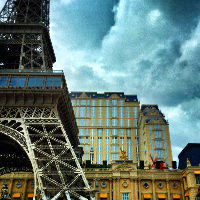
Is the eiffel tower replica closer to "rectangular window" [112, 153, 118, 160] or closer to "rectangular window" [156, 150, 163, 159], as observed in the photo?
"rectangular window" [156, 150, 163, 159]

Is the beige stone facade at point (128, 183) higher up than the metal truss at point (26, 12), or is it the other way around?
the metal truss at point (26, 12)

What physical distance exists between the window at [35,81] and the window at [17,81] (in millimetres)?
930

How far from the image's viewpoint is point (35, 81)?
3559 cm

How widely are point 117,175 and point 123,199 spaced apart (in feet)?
17.3

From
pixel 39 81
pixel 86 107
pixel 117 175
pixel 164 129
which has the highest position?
pixel 86 107

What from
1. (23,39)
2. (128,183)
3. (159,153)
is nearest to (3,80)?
(23,39)

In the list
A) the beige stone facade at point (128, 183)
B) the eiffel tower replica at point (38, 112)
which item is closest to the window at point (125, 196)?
the beige stone facade at point (128, 183)

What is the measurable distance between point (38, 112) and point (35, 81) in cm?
470

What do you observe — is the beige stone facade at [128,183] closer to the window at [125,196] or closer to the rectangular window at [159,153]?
the window at [125,196]

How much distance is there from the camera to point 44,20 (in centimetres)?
5138

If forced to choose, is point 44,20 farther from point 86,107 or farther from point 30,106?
point 86,107

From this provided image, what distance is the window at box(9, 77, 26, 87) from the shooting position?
116 feet

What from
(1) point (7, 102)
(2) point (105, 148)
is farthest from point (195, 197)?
(2) point (105, 148)

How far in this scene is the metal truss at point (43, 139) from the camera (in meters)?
28.2
